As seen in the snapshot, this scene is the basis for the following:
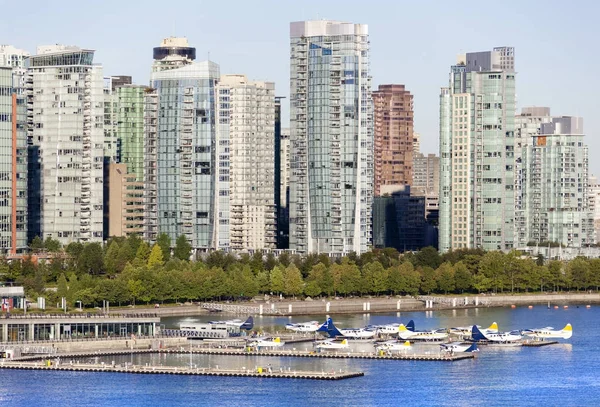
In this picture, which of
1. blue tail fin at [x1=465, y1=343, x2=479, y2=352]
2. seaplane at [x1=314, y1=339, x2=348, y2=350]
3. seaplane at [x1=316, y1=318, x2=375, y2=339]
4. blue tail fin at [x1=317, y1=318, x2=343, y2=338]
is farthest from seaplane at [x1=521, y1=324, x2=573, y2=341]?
seaplane at [x1=314, y1=339, x2=348, y2=350]

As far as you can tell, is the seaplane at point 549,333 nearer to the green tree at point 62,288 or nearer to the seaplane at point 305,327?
the seaplane at point 305,327

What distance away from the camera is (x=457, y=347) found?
16650 centimetres

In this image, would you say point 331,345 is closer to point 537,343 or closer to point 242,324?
point 242,324

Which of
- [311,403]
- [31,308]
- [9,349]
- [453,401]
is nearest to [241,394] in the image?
[311,403]

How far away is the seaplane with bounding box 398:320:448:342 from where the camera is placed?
176387 millimetres

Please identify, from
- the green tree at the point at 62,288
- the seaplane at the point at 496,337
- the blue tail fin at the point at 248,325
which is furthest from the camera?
the green tree at the point at 62,288

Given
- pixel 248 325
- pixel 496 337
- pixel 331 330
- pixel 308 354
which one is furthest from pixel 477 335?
pixel 248 325

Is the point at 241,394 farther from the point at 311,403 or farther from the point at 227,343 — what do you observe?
the point at 227,343

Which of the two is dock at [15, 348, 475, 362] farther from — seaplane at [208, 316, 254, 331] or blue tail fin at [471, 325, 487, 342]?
seaplane at [208, 316, 254, 331]

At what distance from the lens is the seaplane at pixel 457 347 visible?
166 meters

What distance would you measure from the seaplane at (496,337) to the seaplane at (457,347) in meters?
6.08

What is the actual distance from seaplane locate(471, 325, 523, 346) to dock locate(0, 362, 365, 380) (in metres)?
27.4

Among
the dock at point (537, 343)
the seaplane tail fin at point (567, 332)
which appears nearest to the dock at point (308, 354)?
the dock at point (537, 343)

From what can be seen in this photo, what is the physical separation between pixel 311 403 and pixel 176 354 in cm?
3005
